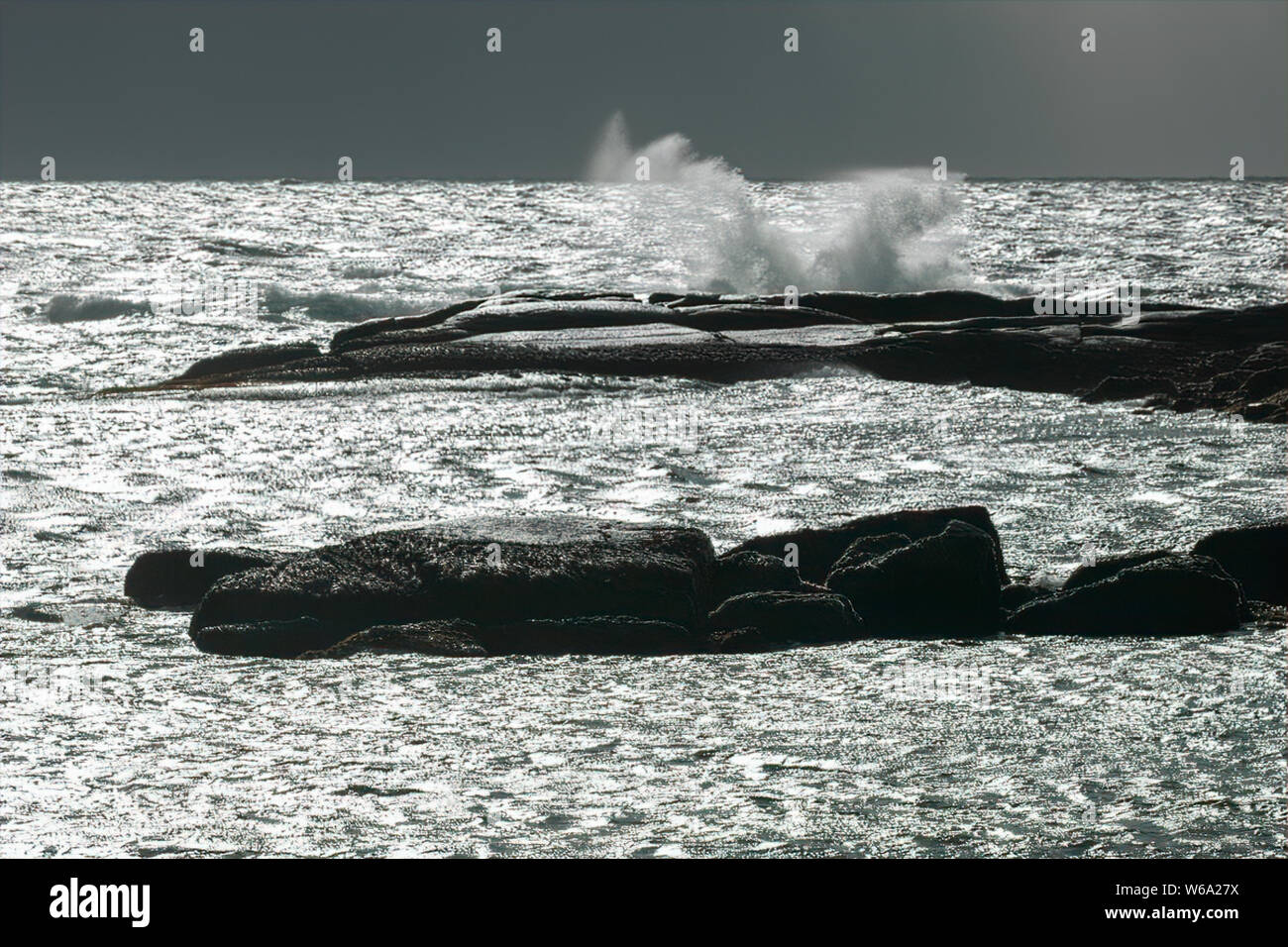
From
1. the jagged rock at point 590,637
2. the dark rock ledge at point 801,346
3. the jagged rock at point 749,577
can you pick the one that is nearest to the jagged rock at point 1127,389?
the dark rock ledge at point 801,346

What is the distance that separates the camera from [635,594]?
9914 millimetres

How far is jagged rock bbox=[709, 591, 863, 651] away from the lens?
32.3 feet

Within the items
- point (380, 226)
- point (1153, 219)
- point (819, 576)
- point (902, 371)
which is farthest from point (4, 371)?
point (1153, 219)

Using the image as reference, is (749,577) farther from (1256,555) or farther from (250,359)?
(250,359)

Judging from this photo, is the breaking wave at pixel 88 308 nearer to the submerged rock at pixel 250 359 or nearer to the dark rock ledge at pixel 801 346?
the submerged rock at pixel 250 359

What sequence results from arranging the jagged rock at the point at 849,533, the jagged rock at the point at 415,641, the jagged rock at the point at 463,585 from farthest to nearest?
1. the jagged rock at the point at 849,533
2. the jagged rock at the point at 463,585
3. the jagged rock at the point at 415,641

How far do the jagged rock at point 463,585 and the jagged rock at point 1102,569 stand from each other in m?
2.30

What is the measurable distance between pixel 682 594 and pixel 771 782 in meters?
2.96

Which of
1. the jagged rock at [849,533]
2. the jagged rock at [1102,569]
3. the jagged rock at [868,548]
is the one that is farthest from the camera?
the jagged rock at [849,533]

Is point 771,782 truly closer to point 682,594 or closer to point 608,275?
point 682,594

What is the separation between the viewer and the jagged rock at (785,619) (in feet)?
32.3

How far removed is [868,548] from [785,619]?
45.6 inches

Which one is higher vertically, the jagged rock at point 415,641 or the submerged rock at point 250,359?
the submerged rock at point 250,359

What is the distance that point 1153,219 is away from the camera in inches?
2724
